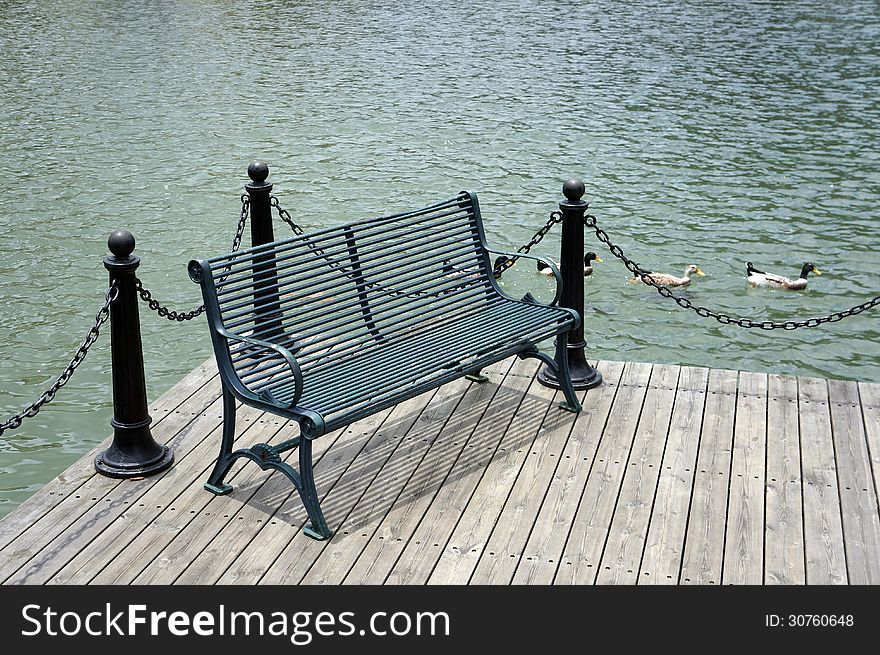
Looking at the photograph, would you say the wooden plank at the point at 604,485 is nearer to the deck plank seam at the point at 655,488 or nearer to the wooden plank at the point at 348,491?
the deck plank seam at the point at 655,488

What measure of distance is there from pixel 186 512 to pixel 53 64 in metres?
19.1

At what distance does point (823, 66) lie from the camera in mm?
21594

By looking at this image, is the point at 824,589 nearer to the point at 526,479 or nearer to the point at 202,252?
the point at 526,479

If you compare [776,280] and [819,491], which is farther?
[776,280]

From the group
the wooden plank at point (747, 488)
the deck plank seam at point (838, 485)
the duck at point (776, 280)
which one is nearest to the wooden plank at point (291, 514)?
the wooden plank at point (747, 488)

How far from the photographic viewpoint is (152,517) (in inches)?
207

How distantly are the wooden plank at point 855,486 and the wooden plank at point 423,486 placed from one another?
1840 mm

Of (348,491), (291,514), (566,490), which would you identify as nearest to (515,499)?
(566,490)

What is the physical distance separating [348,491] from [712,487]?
5.90ft

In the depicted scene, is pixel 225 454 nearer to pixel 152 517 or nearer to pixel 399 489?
pixel 152 517

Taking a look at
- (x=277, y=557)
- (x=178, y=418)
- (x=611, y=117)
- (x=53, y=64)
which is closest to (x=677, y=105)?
(x=611, y=117)

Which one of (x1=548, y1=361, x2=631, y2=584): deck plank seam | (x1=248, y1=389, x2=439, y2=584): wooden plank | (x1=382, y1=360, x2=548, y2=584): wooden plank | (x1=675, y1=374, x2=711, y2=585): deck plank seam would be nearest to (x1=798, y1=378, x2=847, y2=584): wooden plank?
(x1=675, y1=374, x2=711, y2=585): deck plank seam

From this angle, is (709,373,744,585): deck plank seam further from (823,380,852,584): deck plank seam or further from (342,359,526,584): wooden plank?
(342,359,526,584): wooden plank

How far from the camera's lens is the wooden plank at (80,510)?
194 inches
